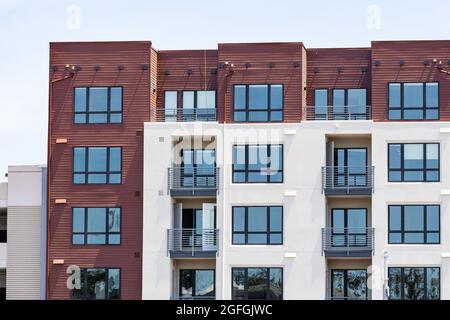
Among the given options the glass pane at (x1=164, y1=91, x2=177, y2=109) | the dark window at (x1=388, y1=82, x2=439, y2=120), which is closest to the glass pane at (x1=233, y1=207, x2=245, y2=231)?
the glass pane at (x1=164, y1=91, x2=177, y2=109)

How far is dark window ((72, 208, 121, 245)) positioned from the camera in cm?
4600

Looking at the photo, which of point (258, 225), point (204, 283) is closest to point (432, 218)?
point (258, 225)

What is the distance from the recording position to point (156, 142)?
46.3 m

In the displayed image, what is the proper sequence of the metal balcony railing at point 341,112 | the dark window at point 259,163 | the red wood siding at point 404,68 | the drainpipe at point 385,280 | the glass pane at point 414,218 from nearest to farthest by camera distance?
the drainpipe at point 385,280 → the glass pane at point 414,218 → the dark window at point 259,163 → the red wood siding at point 404,68 → the metal balcony railing at point 341,112

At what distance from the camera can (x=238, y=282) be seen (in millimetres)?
44406

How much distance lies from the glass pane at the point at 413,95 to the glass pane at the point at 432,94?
27 centimetres

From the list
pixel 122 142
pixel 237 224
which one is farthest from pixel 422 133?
pixel 122 142

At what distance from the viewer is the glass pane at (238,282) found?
44281mm

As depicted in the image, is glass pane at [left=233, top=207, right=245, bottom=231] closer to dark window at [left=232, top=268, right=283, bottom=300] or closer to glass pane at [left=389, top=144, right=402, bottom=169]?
dark window at [left=232, top=268, right=283, bottom=300]

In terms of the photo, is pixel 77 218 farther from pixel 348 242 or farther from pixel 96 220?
pixel 348 242

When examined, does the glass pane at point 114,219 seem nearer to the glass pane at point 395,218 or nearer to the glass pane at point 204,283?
the glass pane at point 204,283

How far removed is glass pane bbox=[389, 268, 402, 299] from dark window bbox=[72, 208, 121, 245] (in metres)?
11.9

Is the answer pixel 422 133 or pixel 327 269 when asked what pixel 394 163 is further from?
pixel 327 269

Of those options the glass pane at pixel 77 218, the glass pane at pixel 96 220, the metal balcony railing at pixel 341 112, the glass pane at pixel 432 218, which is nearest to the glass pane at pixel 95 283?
the glass pane at pixel 96 220
